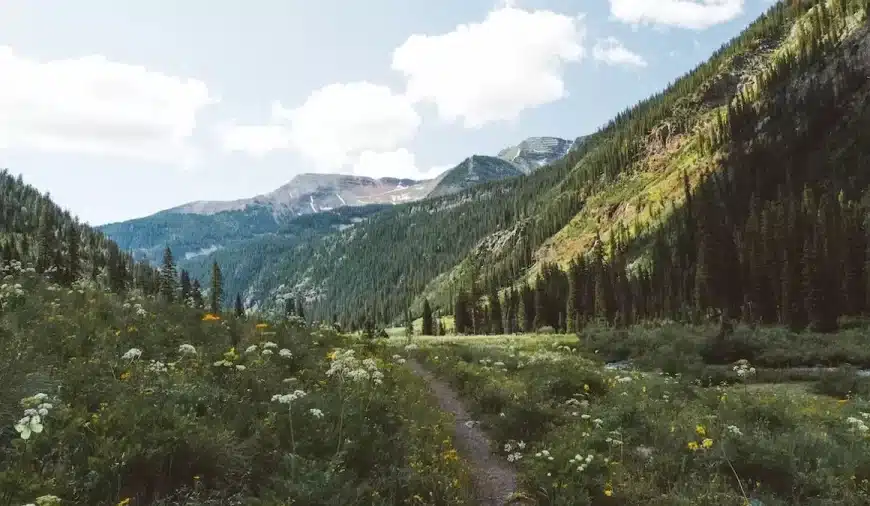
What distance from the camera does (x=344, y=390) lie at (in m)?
10.9

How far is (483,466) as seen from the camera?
11797 millimetres

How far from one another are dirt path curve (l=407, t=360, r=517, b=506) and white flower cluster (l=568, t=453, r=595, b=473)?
4.45ft

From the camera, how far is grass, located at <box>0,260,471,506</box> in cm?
630

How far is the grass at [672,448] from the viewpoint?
9.05 m

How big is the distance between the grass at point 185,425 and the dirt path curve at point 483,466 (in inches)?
21.8

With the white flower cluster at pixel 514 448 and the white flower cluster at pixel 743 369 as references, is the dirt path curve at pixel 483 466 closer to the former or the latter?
the white flower cluster at pixel 514 448

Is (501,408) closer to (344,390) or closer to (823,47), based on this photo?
(344,390)

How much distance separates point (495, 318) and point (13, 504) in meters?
129

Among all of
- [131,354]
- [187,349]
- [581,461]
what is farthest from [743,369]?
[131,354]

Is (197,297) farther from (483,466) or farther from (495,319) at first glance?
(495,319)

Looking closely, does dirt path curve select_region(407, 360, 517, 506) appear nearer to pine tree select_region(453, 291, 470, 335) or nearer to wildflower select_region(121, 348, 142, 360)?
wildflower select_region(121, 348, 142, 360)

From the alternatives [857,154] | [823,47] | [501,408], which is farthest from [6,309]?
[823,47]

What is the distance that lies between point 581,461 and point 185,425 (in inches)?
273

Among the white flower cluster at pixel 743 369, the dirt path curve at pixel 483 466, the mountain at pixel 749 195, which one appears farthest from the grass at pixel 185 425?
the mountain at pixel 749 195
